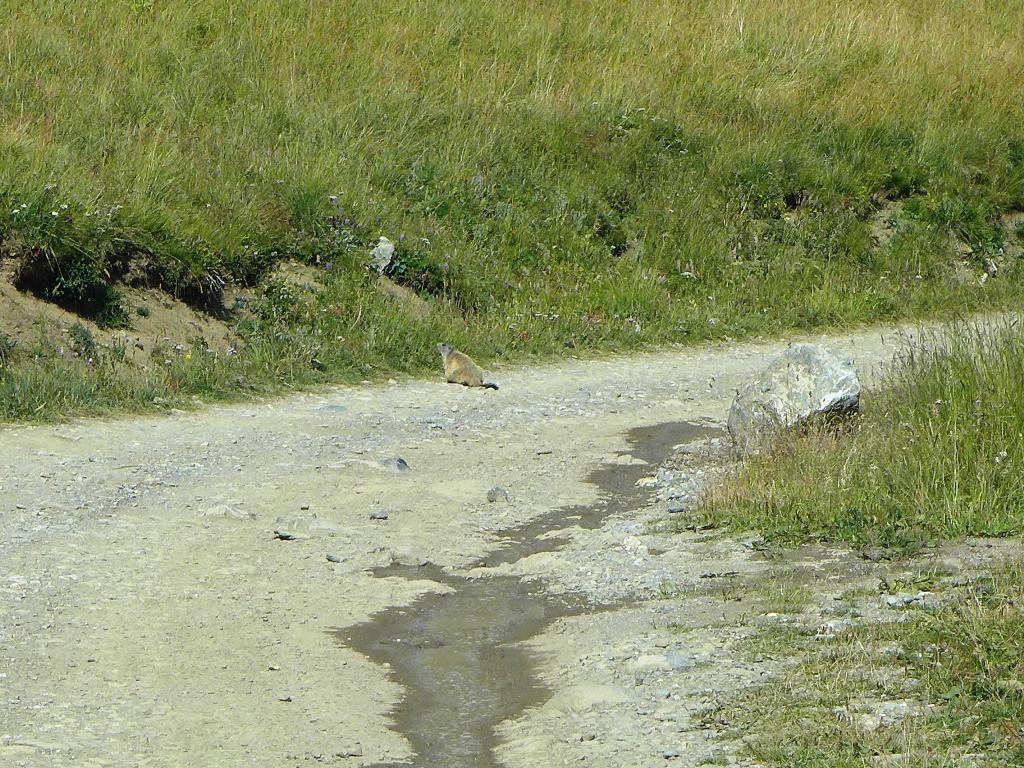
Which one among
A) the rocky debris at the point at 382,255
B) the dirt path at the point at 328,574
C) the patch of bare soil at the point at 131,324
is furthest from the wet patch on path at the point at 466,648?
the rocky debris at the point at 382,255

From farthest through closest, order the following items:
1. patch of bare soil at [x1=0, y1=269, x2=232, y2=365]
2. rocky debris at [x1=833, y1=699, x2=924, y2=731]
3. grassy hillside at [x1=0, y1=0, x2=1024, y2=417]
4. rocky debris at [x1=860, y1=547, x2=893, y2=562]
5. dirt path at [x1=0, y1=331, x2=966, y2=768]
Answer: grassy hillside at [x1=0, y1=0, x2=1024, y2=417]
patch of bare soil at [x1=0, y1=269, x2=232, y2=365]
rocky debris at [x1=860, y1=547, x2=893, y2=562]
dirt path at [x1=0, y1=331, x2=966, y2=768]
rocky debris at [x1=833, y1=699, x2=924, y2=731]

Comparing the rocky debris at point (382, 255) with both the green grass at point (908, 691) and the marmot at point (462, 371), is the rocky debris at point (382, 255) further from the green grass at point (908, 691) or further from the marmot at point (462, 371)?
the green grass at point (908, 691)

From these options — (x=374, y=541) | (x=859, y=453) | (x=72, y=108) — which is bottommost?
(x=374, y=541)

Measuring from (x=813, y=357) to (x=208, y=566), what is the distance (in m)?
4.10

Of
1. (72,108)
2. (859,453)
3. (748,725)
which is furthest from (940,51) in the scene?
(748,725)

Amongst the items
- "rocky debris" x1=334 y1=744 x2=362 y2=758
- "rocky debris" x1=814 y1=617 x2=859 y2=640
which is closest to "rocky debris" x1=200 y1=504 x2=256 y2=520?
"rocky debris" x1=334 y1=744 x2=362 y2=758

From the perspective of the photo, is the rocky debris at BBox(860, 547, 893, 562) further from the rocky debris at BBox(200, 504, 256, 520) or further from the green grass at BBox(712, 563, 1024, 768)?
the rocky debris at BBox(200, 504, 256, 520)

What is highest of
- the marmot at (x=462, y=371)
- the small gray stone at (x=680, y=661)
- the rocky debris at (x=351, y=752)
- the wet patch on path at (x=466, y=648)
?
the small gray stone at (x=680, y=661)

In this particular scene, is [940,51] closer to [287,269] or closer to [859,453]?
[287,269]

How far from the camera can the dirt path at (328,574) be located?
16.8 ft

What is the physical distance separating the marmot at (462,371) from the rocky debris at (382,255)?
73.5 inches

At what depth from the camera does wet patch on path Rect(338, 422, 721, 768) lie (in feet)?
17.3

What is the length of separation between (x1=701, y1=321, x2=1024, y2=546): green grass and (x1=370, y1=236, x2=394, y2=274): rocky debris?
5.78m

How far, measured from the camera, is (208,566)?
23.2 ft
